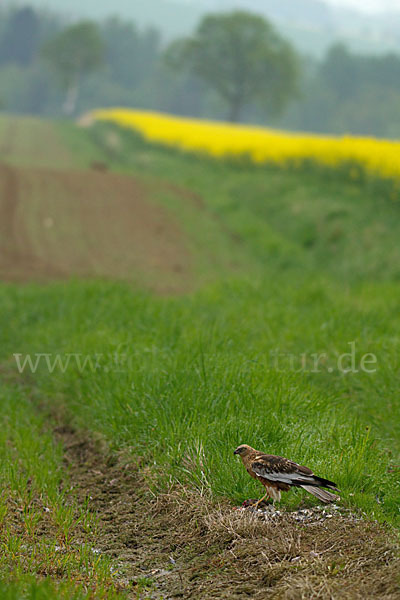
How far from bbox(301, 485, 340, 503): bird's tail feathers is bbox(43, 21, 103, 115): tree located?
7632cm

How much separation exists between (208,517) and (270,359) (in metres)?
2.61

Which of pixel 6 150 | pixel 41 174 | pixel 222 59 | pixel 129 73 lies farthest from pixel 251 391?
pixel 129 73

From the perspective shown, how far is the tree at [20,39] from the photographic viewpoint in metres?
96.0

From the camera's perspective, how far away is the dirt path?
333 centimetres

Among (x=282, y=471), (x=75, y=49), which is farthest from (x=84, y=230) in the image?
(x=75, y=49)

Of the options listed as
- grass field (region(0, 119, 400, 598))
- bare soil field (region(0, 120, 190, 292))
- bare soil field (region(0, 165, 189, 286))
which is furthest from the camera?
bare soil field (region(0, 165, 189, 286))

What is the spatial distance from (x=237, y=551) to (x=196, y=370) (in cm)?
213

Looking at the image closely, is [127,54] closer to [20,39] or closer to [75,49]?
[20,39]

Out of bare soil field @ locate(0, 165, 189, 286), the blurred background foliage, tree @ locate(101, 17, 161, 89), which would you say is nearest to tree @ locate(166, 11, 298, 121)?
the blurred background foliage

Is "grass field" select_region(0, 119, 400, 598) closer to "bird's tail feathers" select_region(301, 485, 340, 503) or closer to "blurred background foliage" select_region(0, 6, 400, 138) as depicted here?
"bird's tail feathers" select_region(301, 485, 340, 503)

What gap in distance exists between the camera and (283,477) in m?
3.90

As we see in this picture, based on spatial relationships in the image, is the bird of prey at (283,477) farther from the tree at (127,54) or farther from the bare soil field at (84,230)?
the tree at (127,54)

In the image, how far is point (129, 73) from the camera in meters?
100

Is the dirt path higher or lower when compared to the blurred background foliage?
lower
